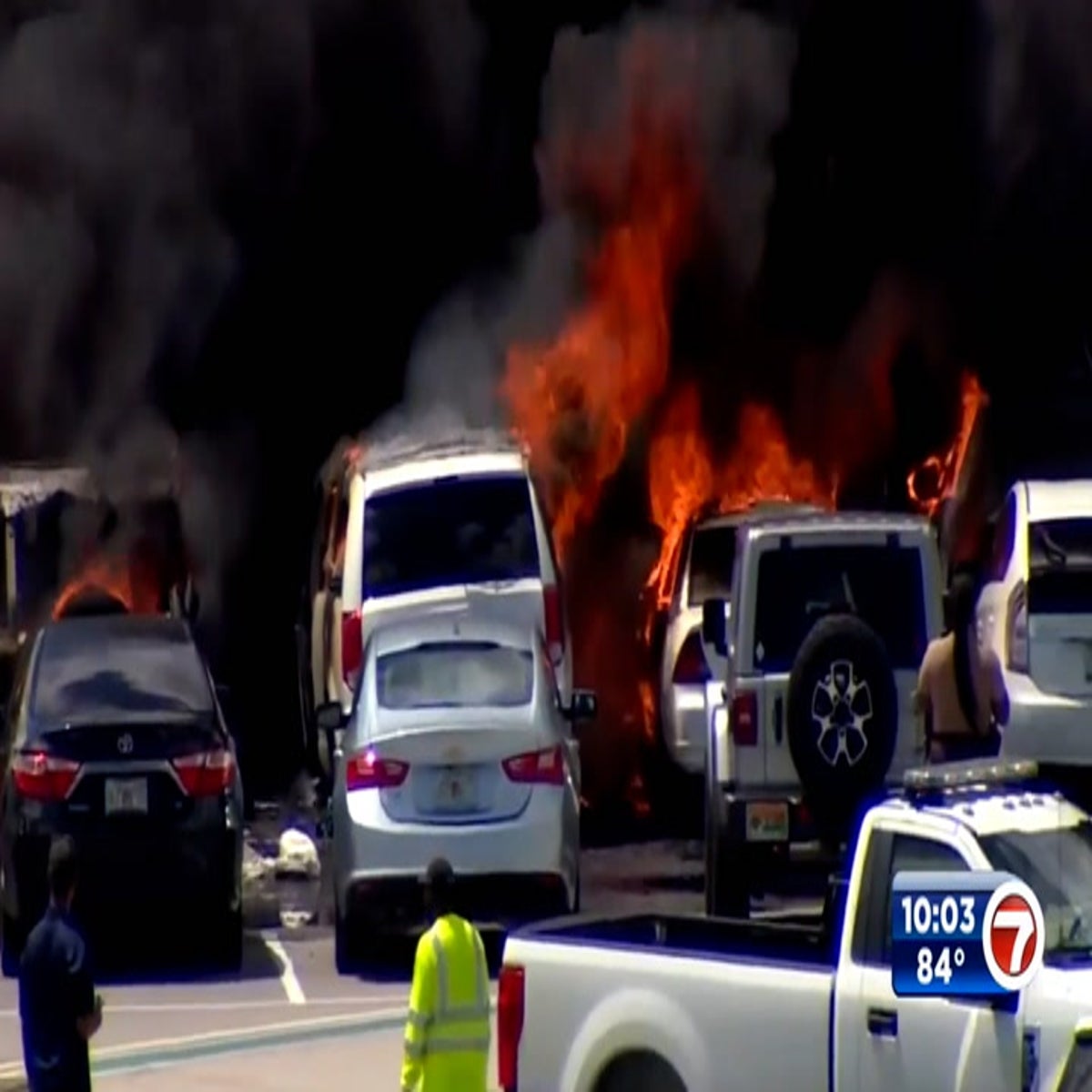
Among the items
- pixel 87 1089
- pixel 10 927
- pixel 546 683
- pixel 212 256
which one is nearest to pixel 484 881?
pixel 546 683

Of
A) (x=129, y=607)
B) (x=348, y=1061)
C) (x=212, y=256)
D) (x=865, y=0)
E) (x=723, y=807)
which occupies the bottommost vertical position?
(x=348, y=1061)

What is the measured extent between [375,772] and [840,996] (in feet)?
22.7

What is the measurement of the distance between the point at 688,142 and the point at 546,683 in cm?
957

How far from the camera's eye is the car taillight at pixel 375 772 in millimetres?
17328

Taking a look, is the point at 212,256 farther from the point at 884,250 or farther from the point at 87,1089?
the point at 87,1089

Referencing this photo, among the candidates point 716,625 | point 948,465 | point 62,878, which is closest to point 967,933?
point 62,878

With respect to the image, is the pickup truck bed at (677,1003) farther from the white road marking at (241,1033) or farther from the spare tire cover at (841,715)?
the spare tire cover at (841,715)

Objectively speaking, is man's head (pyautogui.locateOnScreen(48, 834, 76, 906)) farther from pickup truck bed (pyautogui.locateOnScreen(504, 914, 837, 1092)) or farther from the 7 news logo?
the 7 news logo

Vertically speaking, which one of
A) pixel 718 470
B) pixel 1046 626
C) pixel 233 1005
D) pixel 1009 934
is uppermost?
pixel 718 470

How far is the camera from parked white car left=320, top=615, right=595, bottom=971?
17.1m

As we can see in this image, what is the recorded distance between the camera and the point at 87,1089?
11.7 m

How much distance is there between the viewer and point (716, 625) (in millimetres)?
18625

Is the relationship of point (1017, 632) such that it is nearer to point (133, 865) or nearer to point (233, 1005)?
point (233, 1005)

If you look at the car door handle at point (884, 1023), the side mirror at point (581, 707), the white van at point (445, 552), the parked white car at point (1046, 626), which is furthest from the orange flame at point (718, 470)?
the car door handle at point (884, 1023)
